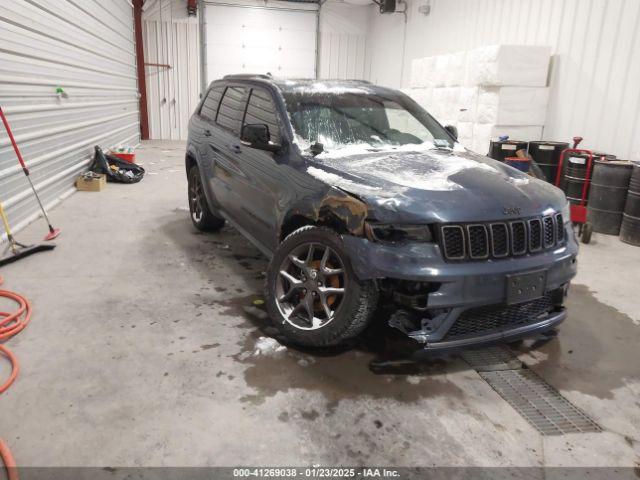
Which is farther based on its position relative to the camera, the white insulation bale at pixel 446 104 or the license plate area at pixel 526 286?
the white insulation bale at pixel 446 104

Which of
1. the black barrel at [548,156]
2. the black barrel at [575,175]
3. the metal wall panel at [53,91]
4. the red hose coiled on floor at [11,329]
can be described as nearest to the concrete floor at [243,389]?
the red hose coiled on floor at [11,329]

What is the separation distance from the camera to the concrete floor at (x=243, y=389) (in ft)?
6.74

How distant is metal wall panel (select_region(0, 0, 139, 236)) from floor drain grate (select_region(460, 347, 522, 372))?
4.69 metres

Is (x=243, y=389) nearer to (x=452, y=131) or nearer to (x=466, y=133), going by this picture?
(x=452, y=131)

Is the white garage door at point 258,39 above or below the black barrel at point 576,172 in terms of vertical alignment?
above

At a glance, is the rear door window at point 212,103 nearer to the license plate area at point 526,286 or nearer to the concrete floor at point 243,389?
the concrete floor at point 243,389

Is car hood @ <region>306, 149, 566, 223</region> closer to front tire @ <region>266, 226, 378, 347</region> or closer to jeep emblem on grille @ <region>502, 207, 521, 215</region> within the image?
jeep emblem on grille @ <region>502, 207, 521, 215</region>

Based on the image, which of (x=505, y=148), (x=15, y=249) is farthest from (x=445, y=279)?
(x=505, y=148)

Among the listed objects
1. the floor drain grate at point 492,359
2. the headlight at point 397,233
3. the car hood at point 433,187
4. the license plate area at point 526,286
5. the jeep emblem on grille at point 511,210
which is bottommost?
the floor drain grate at point 492,359

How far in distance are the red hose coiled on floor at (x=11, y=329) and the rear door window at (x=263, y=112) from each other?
2058mm

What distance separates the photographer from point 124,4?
12.1 meters

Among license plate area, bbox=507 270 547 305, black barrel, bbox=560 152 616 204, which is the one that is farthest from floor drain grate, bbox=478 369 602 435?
black barrel, bbox=560 152 616 204

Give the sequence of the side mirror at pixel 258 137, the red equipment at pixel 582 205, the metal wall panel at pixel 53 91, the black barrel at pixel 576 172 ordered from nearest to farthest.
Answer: the side mirror at pixel 258 137, the metal wall panel at pixel 53 91, the red equipment at pixel 582 205, the black barrel at pixel 576 172

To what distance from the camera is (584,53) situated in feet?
23.7
